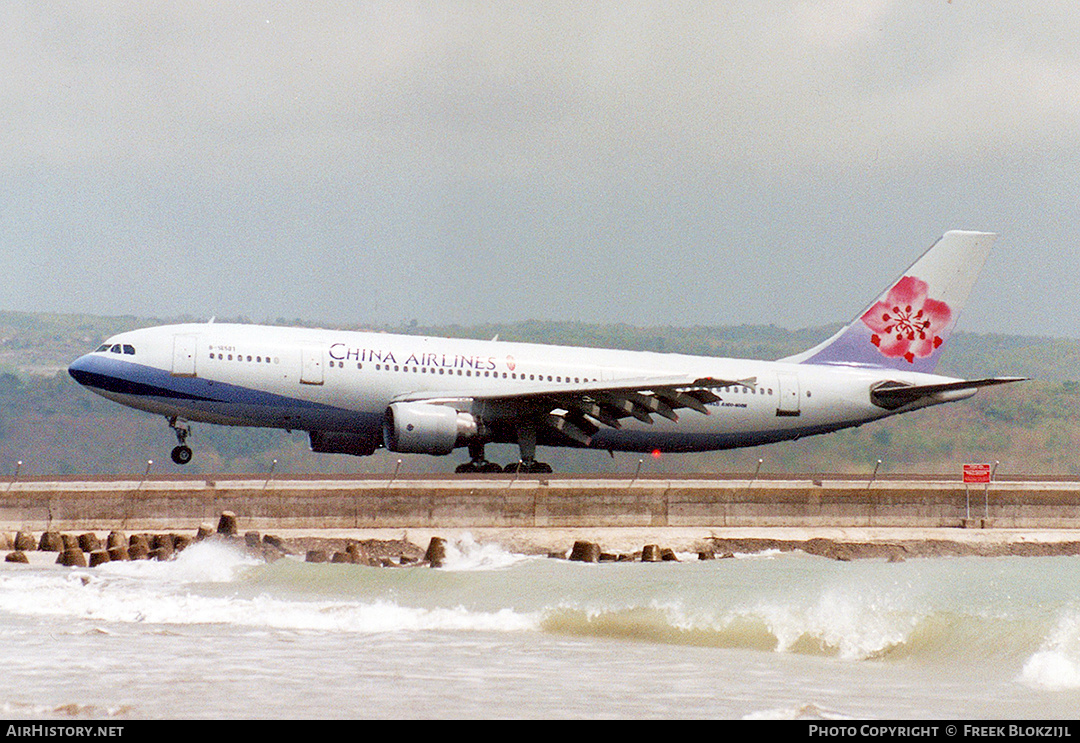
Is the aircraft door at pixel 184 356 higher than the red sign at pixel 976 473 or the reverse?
higher

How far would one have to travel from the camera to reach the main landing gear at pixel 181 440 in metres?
44.2

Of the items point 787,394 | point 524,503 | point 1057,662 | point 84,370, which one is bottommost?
point 1057,662

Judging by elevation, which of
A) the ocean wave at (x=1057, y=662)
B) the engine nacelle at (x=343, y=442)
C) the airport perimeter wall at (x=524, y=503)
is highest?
the engine nacelle at (x=343, y=442)

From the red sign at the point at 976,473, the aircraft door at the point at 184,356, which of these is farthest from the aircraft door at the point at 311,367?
the red sign at the point at 976,473

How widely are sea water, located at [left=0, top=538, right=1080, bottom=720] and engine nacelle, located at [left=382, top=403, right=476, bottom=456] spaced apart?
8729 millimetres

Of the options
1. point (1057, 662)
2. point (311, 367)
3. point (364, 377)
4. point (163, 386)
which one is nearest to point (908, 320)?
point (364, 377)

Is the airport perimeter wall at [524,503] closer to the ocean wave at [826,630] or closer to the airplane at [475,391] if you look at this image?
the airplane at [475,391]

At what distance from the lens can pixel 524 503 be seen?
3962cm

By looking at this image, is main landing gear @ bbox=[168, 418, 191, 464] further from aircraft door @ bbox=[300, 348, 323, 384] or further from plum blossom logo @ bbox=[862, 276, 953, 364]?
plum blossom logo @ bbox=[862, 276, 953, 364]

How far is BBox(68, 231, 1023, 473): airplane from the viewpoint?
42719 mm

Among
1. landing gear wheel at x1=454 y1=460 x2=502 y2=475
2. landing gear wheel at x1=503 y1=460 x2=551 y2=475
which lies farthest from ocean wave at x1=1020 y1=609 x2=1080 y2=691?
landing gear wheel at x1=454 y1=460 x2=502 y2=475

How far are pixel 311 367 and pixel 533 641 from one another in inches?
787

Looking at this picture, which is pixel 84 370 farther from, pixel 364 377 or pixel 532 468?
pixel 532 468

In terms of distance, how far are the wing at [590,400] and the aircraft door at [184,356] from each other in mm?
5780
